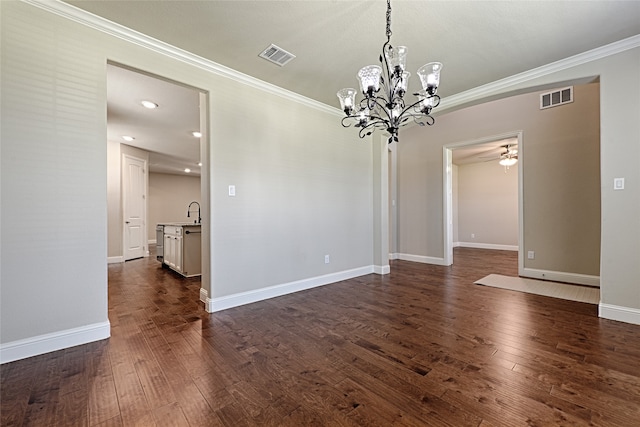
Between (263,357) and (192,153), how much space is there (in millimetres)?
6248

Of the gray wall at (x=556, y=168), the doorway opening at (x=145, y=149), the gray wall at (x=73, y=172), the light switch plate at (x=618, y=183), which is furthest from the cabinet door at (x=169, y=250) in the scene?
the light switch plate at (x=618, y=183)

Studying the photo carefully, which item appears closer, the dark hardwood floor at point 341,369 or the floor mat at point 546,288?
the dark hardwood floor at point 341,369

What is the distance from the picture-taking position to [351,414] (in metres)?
1.38

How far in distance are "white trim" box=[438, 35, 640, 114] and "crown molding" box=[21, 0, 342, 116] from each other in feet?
7.19

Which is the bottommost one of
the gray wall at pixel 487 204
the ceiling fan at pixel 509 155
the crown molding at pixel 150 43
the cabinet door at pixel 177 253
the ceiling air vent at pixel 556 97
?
the cabinet door at pixel 177 253

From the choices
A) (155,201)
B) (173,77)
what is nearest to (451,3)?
(173,77)

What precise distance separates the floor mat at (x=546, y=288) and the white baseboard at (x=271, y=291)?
2.04 m

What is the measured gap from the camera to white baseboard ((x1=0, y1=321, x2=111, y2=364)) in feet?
6.21

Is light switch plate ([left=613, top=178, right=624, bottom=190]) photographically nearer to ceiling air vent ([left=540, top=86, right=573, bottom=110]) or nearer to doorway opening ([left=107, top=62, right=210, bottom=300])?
ceiling air vent ([left=540, top=86, right=573, bottom=110])

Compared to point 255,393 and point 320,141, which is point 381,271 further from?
point 255,393

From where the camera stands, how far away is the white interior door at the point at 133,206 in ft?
19.9

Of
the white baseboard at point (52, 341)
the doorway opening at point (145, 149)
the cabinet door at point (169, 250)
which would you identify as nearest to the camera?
the white baseboard at point (52, 341)

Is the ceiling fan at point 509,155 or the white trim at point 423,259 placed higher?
the ceiling fan at point 509,155

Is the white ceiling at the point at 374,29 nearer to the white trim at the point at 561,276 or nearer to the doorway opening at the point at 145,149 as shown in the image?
the doorway opening at the point at 145,149
